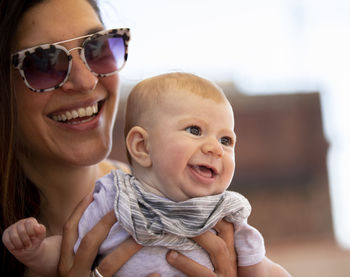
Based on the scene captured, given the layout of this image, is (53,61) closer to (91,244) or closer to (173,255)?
(91,244)

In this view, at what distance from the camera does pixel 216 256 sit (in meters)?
1.65

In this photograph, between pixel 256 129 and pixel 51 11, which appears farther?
pixel 256 129

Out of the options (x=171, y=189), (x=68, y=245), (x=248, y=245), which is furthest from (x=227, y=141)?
(x=68, y=245)

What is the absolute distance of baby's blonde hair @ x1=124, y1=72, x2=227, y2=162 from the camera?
1679 mm

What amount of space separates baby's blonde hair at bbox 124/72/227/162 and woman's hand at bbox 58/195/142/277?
0.40 meters

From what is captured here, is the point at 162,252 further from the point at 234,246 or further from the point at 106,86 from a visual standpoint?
the point at 106,86

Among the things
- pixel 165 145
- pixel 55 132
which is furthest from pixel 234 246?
pixel 55 132

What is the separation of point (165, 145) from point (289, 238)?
792 cm

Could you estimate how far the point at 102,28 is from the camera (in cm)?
212

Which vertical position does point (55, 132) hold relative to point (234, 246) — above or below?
above

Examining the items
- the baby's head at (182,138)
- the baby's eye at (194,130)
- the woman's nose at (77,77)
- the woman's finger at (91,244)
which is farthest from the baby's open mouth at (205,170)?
the woman's nose at (77,77)

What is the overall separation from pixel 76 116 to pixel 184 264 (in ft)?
2.80

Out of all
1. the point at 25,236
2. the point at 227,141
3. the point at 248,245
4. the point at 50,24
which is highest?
the point at 50,24

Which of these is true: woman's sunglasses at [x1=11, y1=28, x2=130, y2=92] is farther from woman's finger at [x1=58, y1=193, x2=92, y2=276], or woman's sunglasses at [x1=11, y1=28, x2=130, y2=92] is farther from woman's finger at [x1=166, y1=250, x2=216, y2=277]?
woman's finger at [x1=166, y1=250, x2=216, y2=277]
